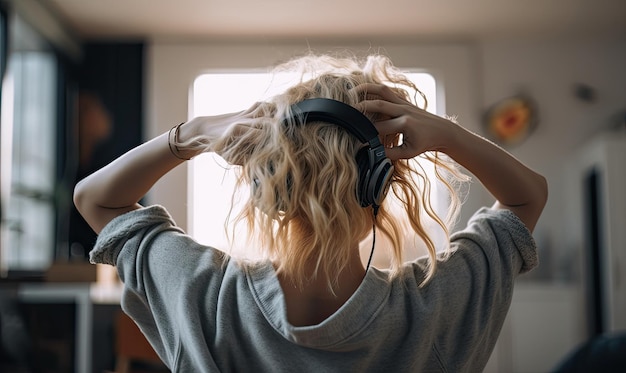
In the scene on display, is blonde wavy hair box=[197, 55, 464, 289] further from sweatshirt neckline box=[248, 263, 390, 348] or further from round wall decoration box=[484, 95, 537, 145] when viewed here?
round wall decoration box=[484, 95, 537, 145]

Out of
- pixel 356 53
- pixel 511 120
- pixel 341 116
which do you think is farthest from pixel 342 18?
pixel 341 116

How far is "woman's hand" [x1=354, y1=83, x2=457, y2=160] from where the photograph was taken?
30.6 inches

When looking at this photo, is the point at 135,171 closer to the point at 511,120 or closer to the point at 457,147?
the point at 457,147

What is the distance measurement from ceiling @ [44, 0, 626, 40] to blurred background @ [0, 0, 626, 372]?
16 mm

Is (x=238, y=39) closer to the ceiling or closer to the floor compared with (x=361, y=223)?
closer to the ceiling

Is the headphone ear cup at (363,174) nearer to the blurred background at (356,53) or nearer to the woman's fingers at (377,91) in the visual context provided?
the woman's fingers at (377,91)

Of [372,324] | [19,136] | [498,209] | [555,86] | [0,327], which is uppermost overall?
[555,86]

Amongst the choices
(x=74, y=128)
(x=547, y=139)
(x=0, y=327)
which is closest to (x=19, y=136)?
(x=74, y=128)

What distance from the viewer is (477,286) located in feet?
2.62

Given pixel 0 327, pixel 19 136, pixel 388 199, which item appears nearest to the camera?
pixel 388 199

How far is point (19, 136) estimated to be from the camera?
4312 millimetres

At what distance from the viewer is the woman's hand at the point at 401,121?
776 mm

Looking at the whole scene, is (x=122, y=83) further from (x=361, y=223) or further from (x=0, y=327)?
(x=361, y=223)

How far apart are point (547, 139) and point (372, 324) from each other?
476 cm
